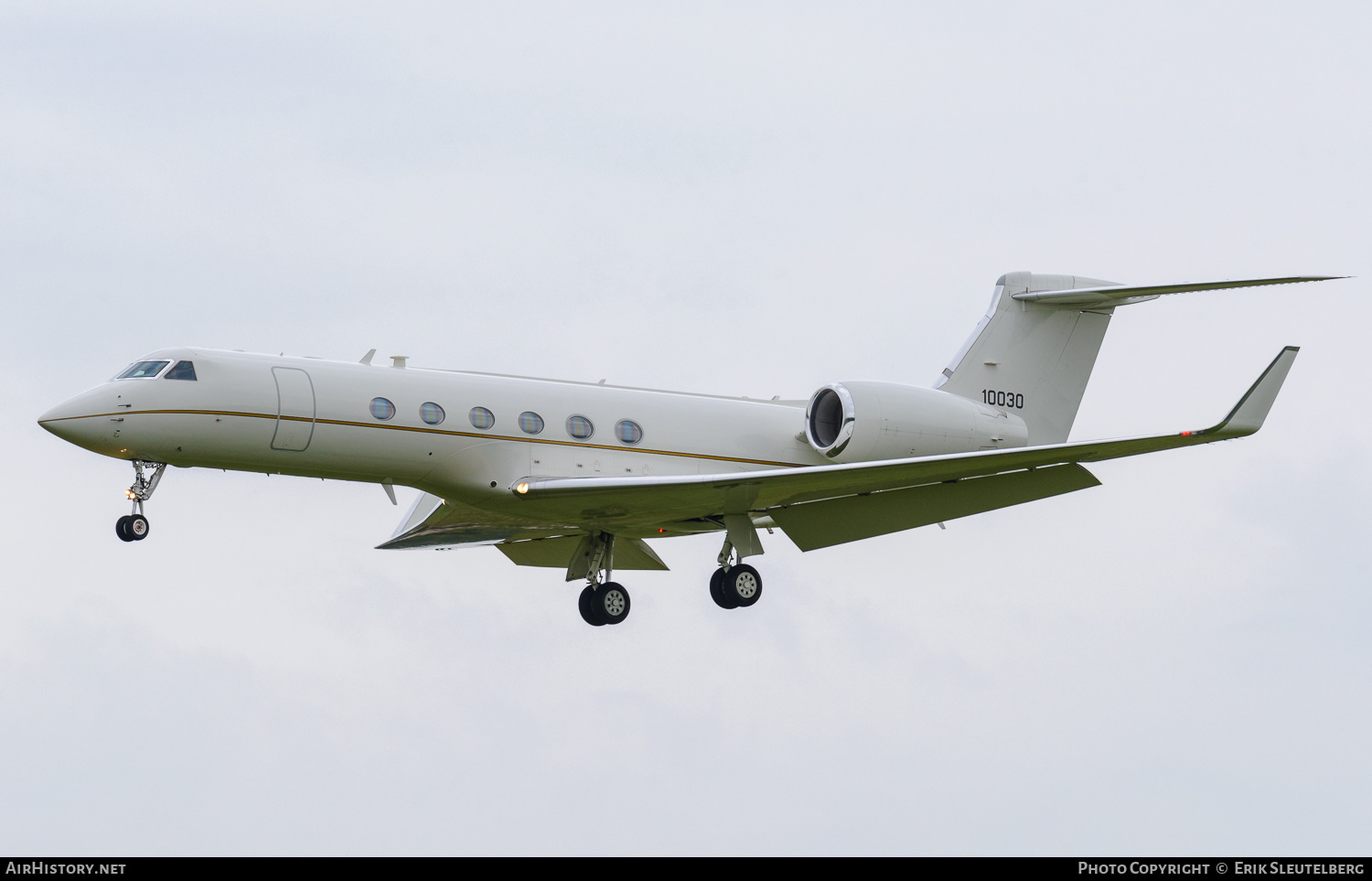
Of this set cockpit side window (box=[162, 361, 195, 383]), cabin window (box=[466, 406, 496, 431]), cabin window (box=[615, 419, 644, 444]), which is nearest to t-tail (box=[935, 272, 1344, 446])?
cabin window (box=[615, 419, 644, 444])

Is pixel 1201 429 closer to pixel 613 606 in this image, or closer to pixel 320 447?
pixel 613 606

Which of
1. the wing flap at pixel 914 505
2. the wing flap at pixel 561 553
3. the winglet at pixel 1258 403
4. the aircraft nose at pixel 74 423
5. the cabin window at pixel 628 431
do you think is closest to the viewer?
the winglet at pixel 1258 403

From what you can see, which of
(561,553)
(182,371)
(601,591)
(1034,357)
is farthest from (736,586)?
(182,371)

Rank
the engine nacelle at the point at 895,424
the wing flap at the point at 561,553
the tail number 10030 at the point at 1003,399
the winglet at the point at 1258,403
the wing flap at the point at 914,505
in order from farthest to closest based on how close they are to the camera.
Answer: the wing flap at the point at 561,553, the tail number 10030 at the point at 1003,399, the engine nacelle at the point at 895,424, the wing flap at the point at 914,505, the winglet at the point at 1258,403

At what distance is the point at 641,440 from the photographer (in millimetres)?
23344

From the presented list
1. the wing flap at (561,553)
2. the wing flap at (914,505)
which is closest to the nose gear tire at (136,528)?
the wing flap at (561,553)

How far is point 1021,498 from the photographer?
23391mm

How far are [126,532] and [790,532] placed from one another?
9108mm

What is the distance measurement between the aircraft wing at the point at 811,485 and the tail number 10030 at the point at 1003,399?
2540 millimetres

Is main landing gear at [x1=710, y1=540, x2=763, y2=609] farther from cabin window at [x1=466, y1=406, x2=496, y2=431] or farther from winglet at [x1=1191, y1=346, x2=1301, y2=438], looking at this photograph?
winglet at [x1=1191, y1=346, x2=1301, y2=438]

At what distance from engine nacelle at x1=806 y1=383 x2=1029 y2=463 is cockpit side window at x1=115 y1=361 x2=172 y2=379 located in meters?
9.01

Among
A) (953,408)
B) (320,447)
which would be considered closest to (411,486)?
(320,447)

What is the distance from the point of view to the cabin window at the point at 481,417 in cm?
2220

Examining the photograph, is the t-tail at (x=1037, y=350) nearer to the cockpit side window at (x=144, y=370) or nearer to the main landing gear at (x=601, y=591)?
the main landing gear at (x=601, y=591)
